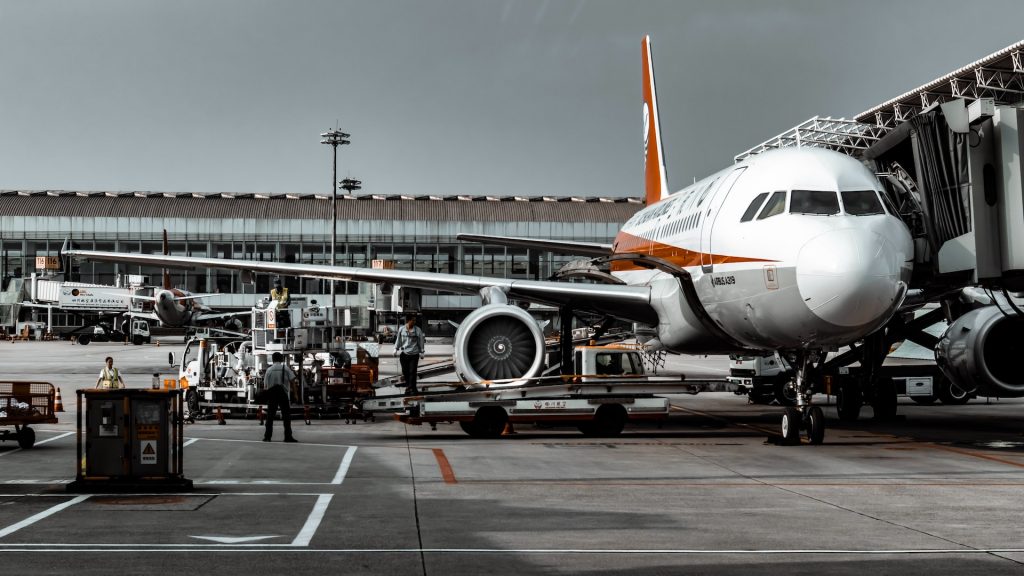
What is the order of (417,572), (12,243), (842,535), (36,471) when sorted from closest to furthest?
(417,572)
(842,535)
(36,471)
(12,243)

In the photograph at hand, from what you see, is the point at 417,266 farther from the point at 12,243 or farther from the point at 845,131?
the point at 845,131

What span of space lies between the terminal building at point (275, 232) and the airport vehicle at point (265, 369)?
73755mm

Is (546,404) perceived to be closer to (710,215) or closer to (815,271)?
(710,215)

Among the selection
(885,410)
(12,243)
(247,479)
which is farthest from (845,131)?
(12,243)

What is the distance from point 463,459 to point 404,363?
710 cm

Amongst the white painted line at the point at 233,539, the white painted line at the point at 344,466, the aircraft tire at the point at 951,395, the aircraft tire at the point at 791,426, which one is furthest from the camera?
the aircraft tire at the point at 951,395

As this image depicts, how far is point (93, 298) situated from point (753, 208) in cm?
6954

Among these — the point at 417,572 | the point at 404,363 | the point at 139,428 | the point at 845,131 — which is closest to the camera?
the point at 417,572

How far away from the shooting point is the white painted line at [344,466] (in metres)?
13.1

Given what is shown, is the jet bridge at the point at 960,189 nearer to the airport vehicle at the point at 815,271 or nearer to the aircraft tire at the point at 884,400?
the airport vehicle at the point at 815,271

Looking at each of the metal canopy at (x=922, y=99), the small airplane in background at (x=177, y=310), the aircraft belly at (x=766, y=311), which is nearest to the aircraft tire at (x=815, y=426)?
the aircraft belly at (x=766, y=311)

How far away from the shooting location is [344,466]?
1447cm

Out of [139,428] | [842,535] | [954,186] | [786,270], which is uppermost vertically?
[954,186]

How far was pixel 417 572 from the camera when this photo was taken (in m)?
7.66
